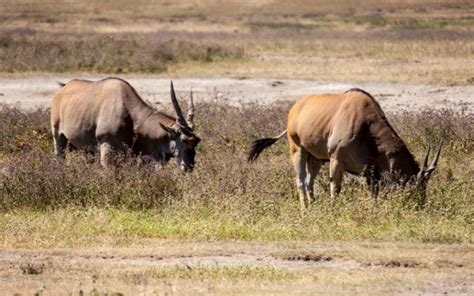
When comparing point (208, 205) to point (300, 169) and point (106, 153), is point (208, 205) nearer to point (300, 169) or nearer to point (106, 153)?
point (300, 169)

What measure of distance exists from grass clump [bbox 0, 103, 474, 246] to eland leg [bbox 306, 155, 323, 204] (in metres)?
0.20

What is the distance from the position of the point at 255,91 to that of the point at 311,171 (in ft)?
47.8

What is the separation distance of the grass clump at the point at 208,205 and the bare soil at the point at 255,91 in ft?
29.0

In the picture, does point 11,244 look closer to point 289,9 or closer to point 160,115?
point 160,115

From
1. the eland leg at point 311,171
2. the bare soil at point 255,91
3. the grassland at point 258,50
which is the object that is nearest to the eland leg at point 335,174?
the eland leg at point 311,171

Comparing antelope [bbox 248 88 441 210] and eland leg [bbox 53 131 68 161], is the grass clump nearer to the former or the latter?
antelope [bbox 248 88 441 210]

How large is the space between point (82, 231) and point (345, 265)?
3498 mm

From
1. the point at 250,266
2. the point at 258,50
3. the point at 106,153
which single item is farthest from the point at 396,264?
the point at 258,50

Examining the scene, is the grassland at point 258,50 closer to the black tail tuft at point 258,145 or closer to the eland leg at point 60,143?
the black tail tuft at point 258,145

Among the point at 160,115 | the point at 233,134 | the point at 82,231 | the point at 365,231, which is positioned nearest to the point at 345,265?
the point at 365,231

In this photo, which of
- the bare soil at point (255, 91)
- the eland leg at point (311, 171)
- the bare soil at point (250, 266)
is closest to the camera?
the bare soil at point (250, 266)

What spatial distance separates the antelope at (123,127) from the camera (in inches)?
690

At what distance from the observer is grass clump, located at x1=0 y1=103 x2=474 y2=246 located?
13.9 m

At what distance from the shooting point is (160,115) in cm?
1809
